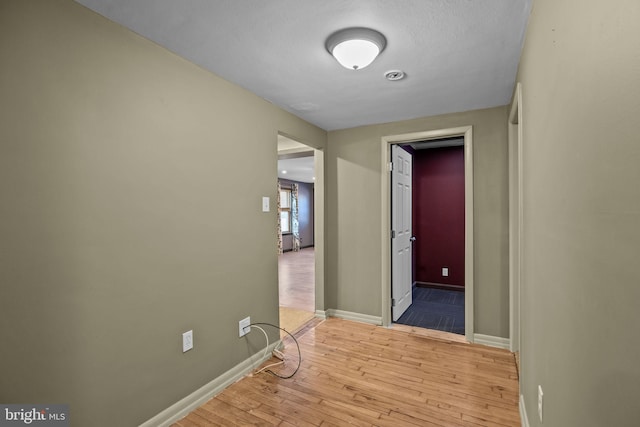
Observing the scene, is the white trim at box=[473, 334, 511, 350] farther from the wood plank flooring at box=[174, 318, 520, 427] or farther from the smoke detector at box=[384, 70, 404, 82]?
the smoke detector at box=[384, 70, 404, 82]

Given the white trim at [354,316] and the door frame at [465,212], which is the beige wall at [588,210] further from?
the white trim at [354,316]

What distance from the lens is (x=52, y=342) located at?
1381 millimetres

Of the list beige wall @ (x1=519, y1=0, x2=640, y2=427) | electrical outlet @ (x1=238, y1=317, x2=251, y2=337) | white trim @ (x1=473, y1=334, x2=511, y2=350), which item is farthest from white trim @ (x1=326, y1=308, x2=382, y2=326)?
beige wall @ (x1=519, y1=0, x2=640, y2=427)

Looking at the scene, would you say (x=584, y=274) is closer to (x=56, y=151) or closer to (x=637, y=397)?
(x=637, y=397)

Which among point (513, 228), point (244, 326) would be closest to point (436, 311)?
point (513, 228)

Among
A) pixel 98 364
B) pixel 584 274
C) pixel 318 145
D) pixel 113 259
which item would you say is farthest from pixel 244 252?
pixel 584 274

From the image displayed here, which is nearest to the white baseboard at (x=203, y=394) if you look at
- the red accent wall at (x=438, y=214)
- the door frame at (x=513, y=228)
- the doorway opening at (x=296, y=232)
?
the doorway opening at (x=296, y=232)

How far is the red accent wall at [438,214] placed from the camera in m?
4.71

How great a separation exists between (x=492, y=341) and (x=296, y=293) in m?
2.79

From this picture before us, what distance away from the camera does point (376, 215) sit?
11.2ft

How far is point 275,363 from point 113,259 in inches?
62.4

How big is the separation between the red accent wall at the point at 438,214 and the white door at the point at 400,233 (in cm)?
103

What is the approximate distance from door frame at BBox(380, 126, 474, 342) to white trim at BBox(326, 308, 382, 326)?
95 millimetres

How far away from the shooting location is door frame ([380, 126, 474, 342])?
2.97 m
